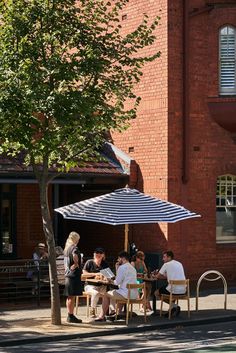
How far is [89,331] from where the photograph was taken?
13492 millimetres

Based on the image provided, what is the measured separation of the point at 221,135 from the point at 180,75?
6.70 feet

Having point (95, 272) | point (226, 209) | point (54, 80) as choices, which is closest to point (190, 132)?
point (226, 209)

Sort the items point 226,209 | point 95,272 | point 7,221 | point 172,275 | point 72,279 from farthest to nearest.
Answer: point 7,221 < point 226,209 < point 95,272 < point 172,275 < point 72,279

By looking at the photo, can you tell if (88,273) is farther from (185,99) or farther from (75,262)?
(185,99)

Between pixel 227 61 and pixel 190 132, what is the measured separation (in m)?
2.31

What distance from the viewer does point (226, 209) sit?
822 inches

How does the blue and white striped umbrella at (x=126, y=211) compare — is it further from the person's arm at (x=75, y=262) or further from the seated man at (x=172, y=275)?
the person's arm at (x=75, y=262)

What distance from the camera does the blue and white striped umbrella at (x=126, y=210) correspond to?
49.7 ft

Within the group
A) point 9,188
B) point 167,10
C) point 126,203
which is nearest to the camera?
point 126,203

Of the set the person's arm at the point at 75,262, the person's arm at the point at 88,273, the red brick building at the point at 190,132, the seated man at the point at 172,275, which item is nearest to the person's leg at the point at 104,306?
the person's arm at the point at 88,273

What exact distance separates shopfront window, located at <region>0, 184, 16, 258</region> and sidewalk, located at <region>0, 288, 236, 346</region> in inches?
179

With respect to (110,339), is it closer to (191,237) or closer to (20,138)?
(20,138)

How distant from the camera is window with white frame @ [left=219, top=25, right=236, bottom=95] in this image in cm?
2047

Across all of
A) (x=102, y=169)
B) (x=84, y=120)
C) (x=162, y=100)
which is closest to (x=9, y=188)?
(x=102, y=169)
